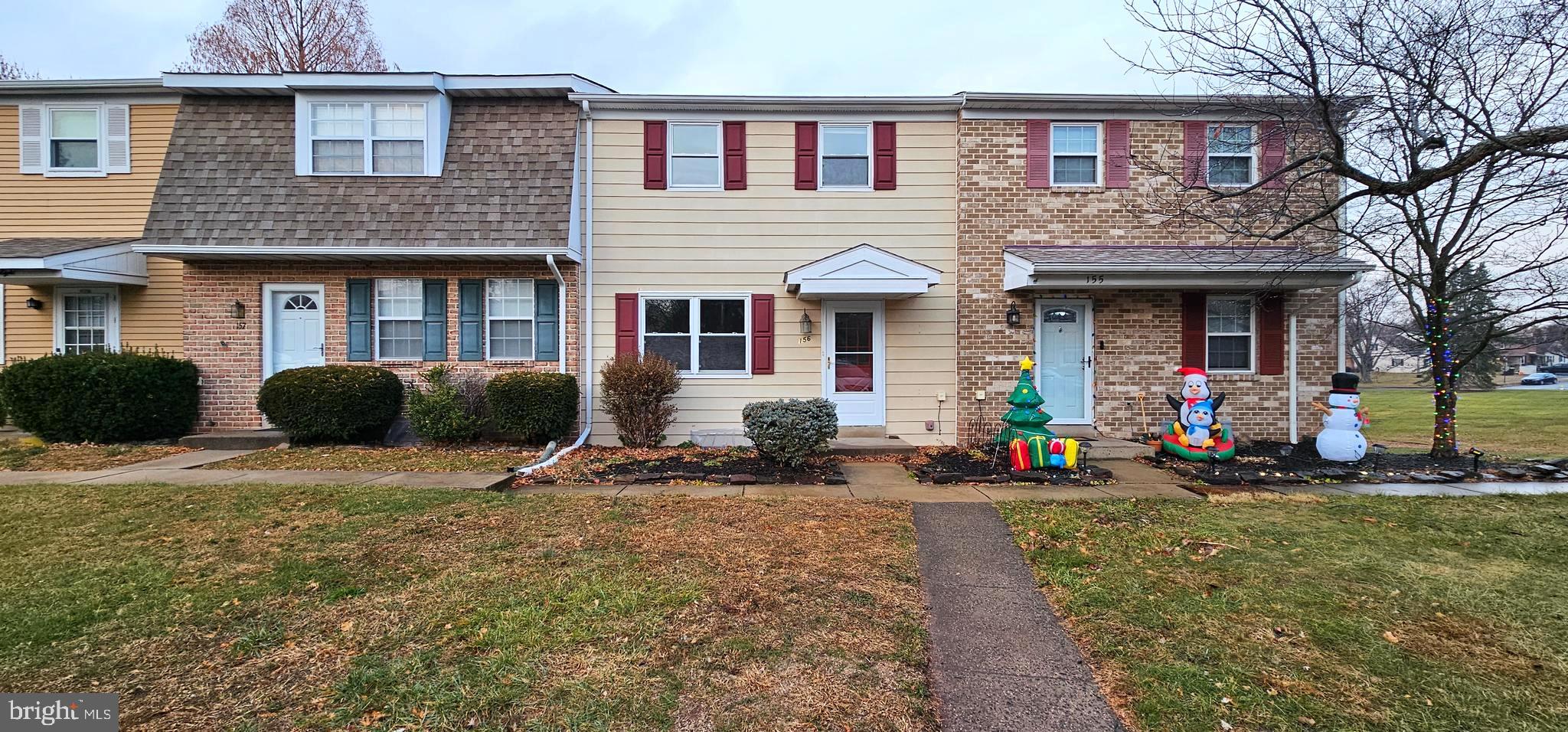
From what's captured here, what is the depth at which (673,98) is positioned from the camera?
10258 mm

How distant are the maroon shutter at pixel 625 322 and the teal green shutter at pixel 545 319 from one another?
0.94 m

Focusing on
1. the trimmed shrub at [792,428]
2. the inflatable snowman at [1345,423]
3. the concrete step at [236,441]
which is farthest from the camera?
the concrete step at [236,441]

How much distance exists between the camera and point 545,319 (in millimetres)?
10398

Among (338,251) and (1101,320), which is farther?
(1101,320)

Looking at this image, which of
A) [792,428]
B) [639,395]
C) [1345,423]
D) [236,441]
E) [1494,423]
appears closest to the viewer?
[792,428]

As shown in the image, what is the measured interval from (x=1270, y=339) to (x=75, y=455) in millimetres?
16941

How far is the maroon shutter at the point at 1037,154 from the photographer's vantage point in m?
10.4

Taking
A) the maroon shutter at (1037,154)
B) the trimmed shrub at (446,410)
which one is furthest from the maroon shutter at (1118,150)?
the trimmed shrub at (446,410)

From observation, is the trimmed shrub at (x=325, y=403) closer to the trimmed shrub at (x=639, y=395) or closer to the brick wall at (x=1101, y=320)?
the trimmed shrub at (x=639, y=395)

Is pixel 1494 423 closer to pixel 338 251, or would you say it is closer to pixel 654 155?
pixel 654 155

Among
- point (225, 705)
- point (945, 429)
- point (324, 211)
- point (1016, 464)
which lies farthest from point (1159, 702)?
point (324, 211)

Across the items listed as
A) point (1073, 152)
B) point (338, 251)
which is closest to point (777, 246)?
point (1073, 152)

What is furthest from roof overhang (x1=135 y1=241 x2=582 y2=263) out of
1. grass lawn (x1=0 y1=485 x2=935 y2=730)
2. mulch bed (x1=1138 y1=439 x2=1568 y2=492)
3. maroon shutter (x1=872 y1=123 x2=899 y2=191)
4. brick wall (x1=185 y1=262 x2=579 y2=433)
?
mulch bed (x1=1138 y1=439 x2=1568 y2=492)

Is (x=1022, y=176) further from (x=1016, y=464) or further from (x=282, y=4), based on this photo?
(x=282, y=4)
